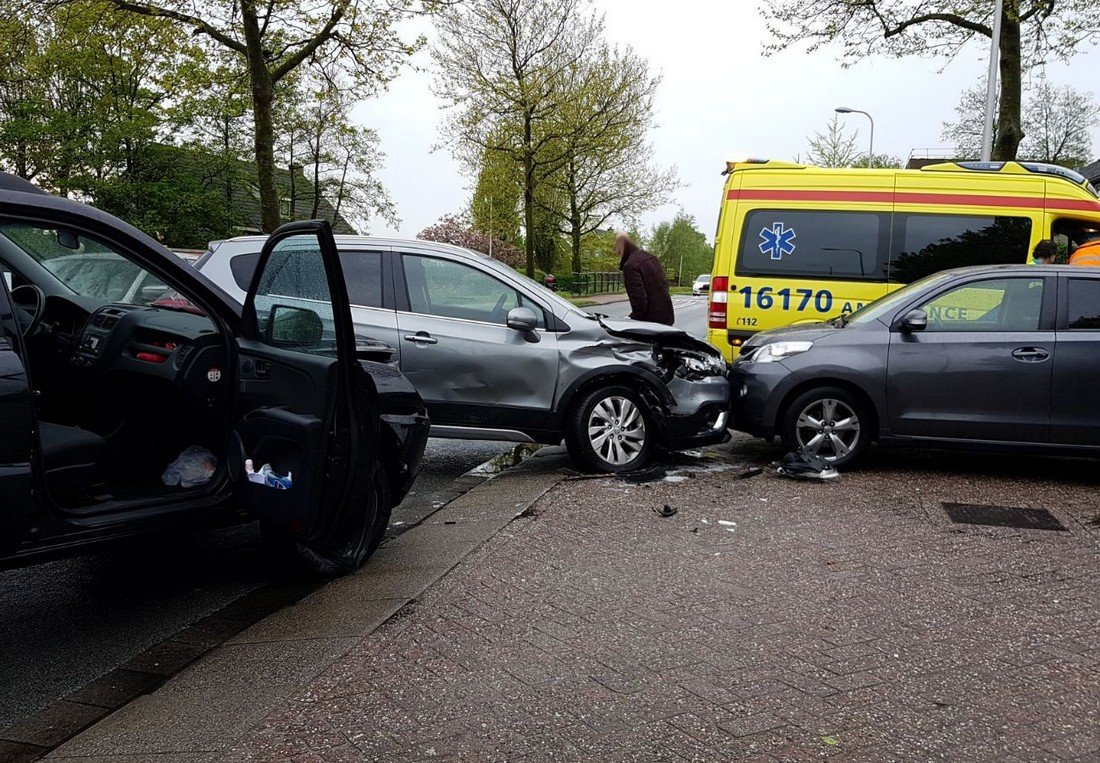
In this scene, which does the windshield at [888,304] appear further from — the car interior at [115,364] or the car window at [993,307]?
the car interior at [115,364]

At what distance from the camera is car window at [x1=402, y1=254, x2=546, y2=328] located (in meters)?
6.93

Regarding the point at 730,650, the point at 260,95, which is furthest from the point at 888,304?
the point at 260,95

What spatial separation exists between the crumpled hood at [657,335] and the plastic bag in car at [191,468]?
3440mm

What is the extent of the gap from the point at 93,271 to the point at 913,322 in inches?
215

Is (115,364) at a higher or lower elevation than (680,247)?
lower

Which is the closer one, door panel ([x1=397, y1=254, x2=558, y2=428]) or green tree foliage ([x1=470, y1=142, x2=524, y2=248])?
door panel ([x1=397, y1=254, x2=558, y2=428])

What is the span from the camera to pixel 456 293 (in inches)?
274

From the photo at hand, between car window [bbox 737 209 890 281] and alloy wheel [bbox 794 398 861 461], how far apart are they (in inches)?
123

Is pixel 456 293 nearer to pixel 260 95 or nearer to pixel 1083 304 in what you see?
pixel 1083 304

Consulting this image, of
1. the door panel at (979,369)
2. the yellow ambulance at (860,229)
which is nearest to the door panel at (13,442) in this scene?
the door panel at (979,369)

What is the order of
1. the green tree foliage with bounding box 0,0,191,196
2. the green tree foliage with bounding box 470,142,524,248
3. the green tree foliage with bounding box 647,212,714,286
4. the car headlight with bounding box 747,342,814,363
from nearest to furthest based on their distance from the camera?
the car headlight with bounding box 747,342,814,363 → the green tree foliage with bounding box 0,0,191,196 → the green tree foliage with bounding box 470,142,524,248 → the green tree foliage with bounding box 647,212,714,286

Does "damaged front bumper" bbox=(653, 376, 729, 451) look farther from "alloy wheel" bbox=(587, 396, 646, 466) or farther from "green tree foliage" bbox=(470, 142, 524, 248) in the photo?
"green tree foliage" bbox=(470, 142, 524, 248)

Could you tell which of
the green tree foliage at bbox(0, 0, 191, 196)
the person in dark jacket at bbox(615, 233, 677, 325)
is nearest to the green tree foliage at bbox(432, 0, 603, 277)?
the green tree foliage at bbox(0, 0, 191, 196)

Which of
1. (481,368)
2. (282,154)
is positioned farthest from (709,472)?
(282,154)
